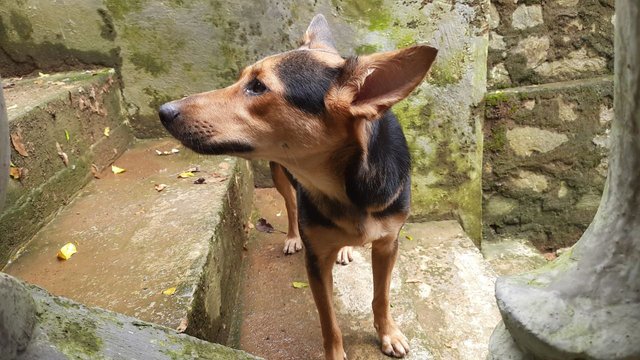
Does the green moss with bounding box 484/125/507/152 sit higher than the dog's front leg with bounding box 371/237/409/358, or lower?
higher

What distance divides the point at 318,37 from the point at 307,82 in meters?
0.61

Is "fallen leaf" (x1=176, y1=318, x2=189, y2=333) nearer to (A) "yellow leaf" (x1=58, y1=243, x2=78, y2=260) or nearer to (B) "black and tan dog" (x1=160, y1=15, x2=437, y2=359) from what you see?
(B) "black and tan dog" (x1=160, y1=15, x2=437, y2=359)

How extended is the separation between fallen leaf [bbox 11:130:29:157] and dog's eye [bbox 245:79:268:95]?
152cm

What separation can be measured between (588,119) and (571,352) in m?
3.46

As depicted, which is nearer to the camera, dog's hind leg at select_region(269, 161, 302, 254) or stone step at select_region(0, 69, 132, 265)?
stone step at select_region(0, 69, 132, 265)

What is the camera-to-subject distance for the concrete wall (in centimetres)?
351

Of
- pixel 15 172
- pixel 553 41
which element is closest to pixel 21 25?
pixel 15 172

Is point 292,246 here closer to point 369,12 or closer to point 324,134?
point 324,134

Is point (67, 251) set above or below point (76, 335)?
below

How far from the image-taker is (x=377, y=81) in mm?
1927

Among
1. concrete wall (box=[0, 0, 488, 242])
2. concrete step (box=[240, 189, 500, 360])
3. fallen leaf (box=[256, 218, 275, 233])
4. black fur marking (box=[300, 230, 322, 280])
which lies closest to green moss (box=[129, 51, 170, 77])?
concrete wall (box=[0, 0, 488, 242])

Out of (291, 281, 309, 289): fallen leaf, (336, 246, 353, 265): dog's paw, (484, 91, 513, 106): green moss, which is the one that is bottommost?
(291, 281, 309, 289): fallen leaf

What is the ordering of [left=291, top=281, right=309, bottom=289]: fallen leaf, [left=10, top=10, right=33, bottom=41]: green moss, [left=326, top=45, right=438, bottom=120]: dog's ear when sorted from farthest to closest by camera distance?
[left=10, top=10, right=33, bottom=41]: green moss → [left=291, top=281, right=309, bottom=289]: fallen leaf → [left=326, top=45, right=438, bottom=120]: dog's ear

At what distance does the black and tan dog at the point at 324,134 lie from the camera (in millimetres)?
1987
